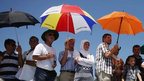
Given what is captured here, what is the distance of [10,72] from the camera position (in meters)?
10.2

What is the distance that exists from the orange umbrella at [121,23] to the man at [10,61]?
292 centimetres

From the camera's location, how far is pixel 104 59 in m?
11.0

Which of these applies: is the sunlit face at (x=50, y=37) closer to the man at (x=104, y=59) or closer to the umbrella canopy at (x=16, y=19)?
the umbrella canopy at (x=16, y=19)

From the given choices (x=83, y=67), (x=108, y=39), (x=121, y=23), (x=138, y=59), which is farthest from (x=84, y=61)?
(x=138, y=59)

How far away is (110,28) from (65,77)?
2268 mm

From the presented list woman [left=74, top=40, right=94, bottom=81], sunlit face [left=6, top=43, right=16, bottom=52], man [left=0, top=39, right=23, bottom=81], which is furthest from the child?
sunlit face [left=6, top=43, right=16, bottom=52]

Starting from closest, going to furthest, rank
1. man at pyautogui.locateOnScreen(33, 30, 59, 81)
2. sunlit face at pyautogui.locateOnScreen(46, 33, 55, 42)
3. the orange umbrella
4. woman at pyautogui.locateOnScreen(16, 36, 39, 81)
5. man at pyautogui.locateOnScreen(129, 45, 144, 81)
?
1. man at pyautogui.locateOnScreen(33, 30, 59, 81)
2. woman at pyautogui.locateOnScreen(16, 36, 39, 81)
3. sunlit face at pyautogui.locateOnScreen(46, 33, 55, 42)
4. the orange umbrella
5. man at pyautogui.locateOnScreen(129, 45, 144, 81)

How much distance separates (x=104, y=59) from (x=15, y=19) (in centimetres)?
297

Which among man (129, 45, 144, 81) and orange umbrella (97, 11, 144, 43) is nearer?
orange umbrella (97, 11, 144, 43)

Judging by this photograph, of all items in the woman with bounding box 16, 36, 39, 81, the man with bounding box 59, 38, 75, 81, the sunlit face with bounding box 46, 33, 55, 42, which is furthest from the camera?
the man with bounding box 59, 38, 75, 81

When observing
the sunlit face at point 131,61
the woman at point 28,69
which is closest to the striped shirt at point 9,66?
the woman at point 28,69

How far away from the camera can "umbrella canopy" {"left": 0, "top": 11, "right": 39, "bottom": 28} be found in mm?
10062

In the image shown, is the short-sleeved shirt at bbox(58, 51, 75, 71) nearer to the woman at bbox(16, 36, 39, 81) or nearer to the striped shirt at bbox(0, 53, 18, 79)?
the woman at bbox(16, 36, 39, 81)

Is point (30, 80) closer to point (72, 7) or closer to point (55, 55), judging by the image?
point (55, 55)
